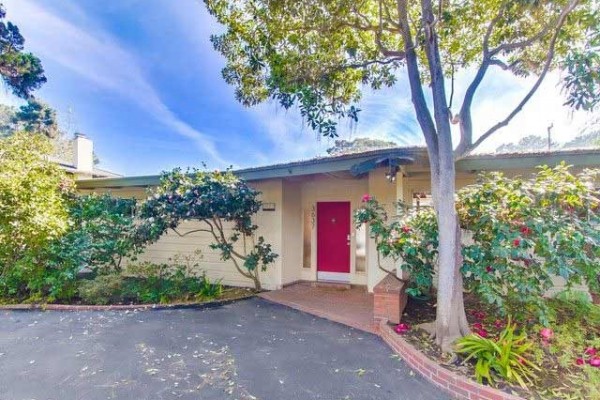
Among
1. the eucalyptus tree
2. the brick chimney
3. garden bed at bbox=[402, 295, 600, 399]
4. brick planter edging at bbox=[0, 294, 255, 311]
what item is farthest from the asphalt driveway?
the brick chimney

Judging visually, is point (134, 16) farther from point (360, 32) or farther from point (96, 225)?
point (360, 32)

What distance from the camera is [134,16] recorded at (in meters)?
9.33

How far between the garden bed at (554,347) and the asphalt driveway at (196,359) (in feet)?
1.78

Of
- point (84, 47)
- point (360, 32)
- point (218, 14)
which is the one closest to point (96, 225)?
point (218, 14)

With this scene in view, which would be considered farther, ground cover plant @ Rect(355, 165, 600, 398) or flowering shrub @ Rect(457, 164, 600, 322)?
flowering shrub @ Rect(457, 164, 600, 322)

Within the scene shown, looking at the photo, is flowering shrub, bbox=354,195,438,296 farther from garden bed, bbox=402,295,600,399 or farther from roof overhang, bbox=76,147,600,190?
roof overhang, bbox=76,147,600,190

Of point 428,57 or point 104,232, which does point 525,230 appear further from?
point 104,232

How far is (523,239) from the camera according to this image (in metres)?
3.85

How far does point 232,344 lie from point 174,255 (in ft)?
17.3

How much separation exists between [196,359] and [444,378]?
314cm

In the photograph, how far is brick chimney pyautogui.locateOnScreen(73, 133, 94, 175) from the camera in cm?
A: 1268

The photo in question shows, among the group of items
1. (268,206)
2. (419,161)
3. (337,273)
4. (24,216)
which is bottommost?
(337,273)

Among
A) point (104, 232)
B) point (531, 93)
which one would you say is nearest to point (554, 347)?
point (531, 93)

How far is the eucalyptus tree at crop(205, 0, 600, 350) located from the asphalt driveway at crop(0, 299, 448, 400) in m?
1.31
